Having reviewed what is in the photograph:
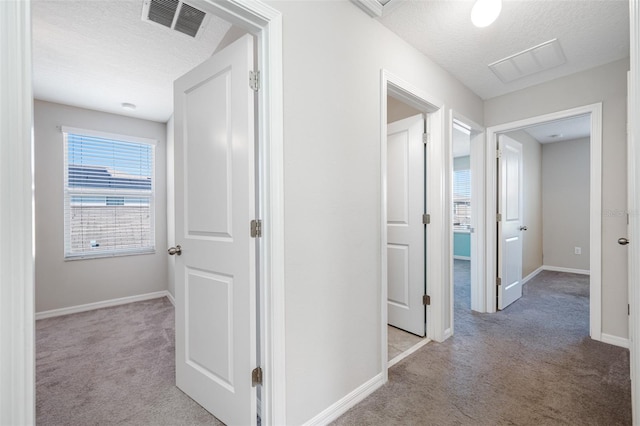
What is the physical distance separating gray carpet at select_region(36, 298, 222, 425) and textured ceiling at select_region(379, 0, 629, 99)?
9.27 ft

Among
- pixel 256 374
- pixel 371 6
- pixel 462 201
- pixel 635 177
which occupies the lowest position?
pixel 256 374

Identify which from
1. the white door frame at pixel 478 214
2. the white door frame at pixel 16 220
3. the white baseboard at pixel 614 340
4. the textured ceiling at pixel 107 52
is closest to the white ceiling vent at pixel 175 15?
the textured ceiling at pixel 107 52

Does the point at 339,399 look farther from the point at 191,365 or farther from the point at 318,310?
the point at 191,365

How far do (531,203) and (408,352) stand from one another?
432 cm

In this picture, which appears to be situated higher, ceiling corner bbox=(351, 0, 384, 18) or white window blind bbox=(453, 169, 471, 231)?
ceiling corner bbox=(351, 0, 384, 18)

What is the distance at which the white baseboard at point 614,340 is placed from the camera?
7.76ft

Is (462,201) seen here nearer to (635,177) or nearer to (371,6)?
(371,6)

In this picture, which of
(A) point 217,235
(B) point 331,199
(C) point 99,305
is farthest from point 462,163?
(C) point 99,305

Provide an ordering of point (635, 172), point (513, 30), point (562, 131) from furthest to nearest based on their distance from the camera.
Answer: point (562, 131) → point (513, 30) → point (635, 172)

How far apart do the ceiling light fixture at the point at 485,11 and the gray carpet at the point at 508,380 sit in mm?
2239

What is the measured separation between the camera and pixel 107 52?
231 centimetres

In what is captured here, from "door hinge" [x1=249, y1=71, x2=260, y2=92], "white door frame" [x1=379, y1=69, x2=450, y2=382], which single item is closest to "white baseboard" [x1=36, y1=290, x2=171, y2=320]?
"white door frame" [x1=379, y1=69, x2=450, y2=382]

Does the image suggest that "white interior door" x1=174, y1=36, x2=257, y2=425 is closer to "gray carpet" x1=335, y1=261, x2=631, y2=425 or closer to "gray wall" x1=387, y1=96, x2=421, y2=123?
"gray carpet" x1=335, y1=261, x2=631, y2=425

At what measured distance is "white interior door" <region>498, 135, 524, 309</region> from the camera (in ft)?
10.5
